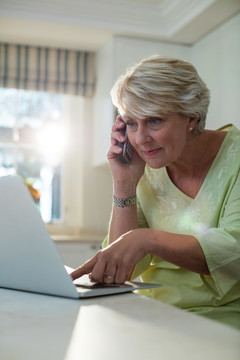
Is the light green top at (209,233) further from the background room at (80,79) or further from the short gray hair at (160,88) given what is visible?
the background room at (80,79)

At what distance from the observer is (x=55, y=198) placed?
14.7ft

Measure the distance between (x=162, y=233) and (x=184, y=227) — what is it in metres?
0.32

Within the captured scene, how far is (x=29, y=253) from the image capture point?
89 centimetres

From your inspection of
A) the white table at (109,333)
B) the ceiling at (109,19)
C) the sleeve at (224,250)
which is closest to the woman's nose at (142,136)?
the sleeve at (224,250)

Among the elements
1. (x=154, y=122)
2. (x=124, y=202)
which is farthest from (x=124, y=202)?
(x=154, y=122)

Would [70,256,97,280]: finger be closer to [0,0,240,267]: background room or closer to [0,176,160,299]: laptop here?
[0,176,160,299]: laptop

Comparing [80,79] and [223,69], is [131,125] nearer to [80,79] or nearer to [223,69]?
[223,69]

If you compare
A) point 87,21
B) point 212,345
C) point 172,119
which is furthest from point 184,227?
point 87,21

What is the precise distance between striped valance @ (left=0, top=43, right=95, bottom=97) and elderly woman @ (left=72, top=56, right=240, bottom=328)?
113 inches

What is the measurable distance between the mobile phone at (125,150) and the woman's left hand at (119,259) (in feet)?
1.69

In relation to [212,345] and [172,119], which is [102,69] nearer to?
[172,119]

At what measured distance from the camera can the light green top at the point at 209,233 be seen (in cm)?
116

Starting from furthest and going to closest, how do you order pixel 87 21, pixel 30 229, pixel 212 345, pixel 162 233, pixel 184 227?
pixel 87 21, pixel 184 227, pixel 162 233, pixel 30 229, pixel 212 345

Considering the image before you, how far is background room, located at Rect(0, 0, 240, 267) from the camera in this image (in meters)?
3.65
